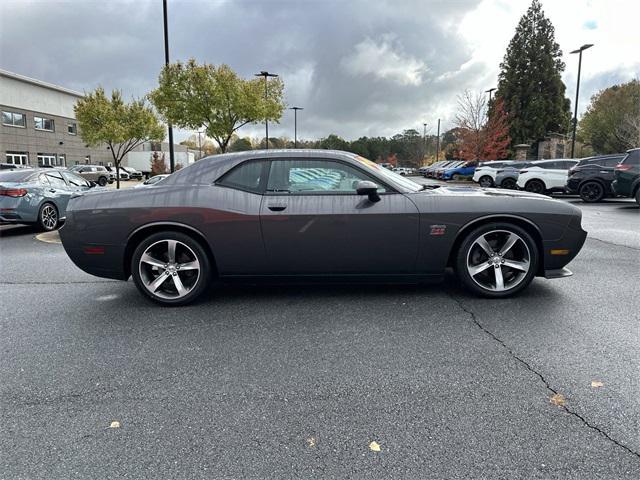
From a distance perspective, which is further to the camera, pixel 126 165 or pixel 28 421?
pixel 126 165

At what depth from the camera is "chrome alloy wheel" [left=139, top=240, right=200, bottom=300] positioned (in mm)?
4012

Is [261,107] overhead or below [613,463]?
overhead

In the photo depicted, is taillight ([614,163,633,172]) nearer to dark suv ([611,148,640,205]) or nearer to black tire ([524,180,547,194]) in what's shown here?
dark suv ([611,148,640,205])

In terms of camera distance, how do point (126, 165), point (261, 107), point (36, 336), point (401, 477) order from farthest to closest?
point (126, 165), point (261, 107), point (36, 336), point (401, 477)

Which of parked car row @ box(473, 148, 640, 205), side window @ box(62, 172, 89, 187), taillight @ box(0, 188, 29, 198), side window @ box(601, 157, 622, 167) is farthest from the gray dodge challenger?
side window @ box(601, 157, 622, 167)

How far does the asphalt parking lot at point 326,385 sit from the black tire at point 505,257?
12 centimetres

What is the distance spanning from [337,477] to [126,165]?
6098 centimetres

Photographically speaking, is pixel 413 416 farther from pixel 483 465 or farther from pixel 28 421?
pixel 28 421

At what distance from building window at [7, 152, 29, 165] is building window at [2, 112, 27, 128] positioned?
8.35 feet

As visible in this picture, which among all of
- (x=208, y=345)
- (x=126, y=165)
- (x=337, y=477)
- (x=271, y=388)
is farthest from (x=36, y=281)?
(x=126, y=165)

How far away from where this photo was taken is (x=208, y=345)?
3219 mm

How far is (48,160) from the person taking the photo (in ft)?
135

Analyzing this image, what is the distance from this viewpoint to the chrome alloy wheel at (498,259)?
13.3 ft

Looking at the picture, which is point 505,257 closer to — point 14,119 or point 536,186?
point 536,186
